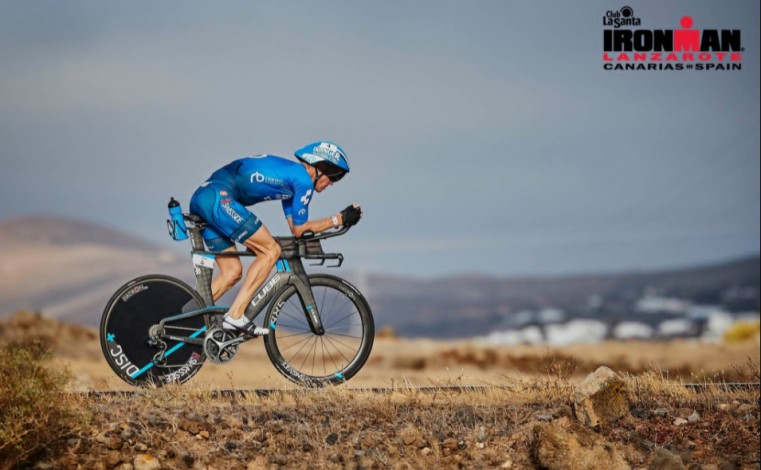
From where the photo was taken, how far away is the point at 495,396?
1224 cm

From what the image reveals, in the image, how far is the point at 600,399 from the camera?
11484 millimetres

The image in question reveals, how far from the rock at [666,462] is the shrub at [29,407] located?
6120mm

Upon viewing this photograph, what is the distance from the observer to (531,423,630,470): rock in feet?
34.4

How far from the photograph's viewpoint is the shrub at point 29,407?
9.91m

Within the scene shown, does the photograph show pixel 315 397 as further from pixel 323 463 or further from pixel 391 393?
pixel 323 463

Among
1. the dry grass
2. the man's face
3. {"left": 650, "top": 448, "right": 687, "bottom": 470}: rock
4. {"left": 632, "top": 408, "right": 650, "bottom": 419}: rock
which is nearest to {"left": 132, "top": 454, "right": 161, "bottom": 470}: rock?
the dry grass

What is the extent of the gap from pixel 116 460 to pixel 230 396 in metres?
2.20

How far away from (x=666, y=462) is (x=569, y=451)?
1.02 meters

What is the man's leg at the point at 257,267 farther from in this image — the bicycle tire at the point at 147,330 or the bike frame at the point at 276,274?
the bicycle tire at the point at 147,330

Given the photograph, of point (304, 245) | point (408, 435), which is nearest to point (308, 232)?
point (304, 245)

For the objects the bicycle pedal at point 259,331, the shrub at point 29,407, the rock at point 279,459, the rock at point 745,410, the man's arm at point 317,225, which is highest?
the man's arm at point 317,225

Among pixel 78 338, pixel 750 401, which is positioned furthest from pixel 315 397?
pixel 78 338

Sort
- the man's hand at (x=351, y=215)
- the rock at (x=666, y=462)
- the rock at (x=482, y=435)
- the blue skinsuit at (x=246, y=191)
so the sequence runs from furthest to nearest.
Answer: the man's hand at (x=351, y=215) → the blue skinsuit at (x=246, y=191) → the rock at (x=482, y=435) → the rock at (x=666, y=462)

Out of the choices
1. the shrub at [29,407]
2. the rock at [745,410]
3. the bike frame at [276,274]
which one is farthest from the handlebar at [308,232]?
the rock at [745,410]
